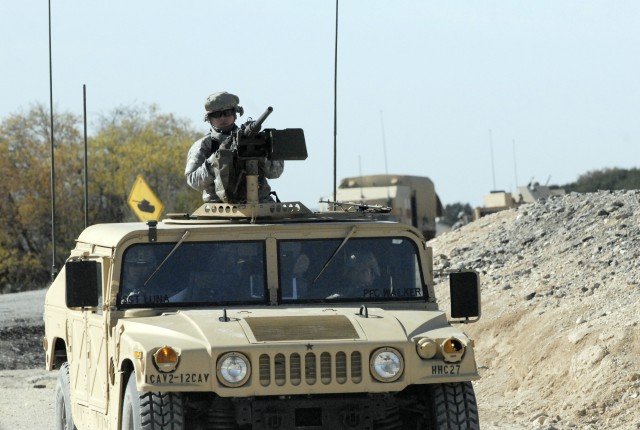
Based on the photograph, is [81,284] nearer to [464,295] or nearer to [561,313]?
[464,295]

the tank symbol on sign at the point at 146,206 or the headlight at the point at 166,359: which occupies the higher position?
the tank symbol on sign at the point at 146,206

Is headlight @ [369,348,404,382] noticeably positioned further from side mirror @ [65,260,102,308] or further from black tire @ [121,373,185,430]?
side mirror @ [65,260,102,308]

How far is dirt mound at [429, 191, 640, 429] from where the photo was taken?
45.7 ft

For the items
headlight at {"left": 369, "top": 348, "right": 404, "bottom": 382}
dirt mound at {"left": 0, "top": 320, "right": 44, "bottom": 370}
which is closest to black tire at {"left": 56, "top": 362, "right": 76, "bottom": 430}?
headlight at {"left": 369, "top": 348, "right": 404, "bottom": 382}

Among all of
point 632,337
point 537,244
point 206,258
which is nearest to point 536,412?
point 632,337

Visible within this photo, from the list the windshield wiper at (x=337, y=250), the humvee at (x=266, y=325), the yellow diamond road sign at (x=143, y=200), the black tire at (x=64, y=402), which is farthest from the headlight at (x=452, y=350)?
the yellow diamond road sign at (x=143, y=200)

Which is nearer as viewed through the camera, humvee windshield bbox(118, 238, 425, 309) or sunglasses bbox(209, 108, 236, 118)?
humvee windshield bbox(118, 238, 425, 309)

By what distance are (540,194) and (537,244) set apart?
57.3ft

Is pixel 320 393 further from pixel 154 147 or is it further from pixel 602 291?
pixel 154 147

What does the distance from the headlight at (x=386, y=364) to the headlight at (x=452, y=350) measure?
24 centimetres

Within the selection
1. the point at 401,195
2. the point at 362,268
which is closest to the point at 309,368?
the point at 362,268

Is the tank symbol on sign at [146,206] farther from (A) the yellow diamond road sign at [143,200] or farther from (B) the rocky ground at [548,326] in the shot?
(B) the rocky ground at [548,326]

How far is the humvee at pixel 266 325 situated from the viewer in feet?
27.8

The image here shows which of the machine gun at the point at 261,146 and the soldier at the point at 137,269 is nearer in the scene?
the soldier at the point at 137,269
